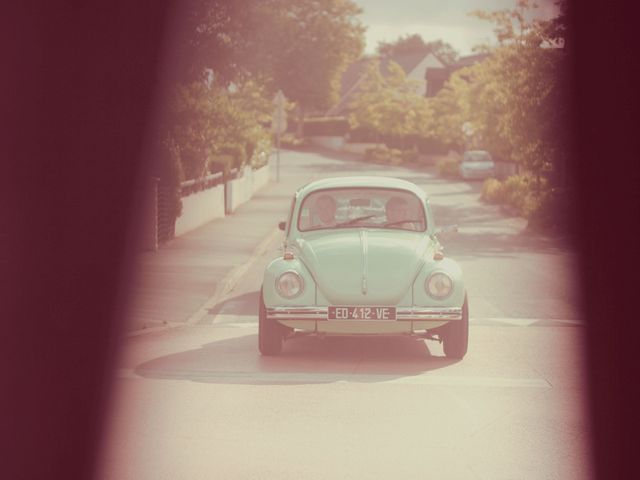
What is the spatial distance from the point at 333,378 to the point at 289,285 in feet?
3.80

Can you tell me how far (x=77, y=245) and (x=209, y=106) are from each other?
285 inches

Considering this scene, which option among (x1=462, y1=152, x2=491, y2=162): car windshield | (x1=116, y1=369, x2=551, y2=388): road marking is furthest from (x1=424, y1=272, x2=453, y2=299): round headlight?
(x1=462, y1=152, x2=491, y2=162): car windshield

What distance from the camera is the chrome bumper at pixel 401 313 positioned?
10914mm

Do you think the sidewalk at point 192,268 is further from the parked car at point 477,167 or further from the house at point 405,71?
the house at point 405,71

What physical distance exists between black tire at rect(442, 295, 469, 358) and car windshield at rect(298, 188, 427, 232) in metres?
1.52

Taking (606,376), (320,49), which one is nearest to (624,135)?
(606,376)

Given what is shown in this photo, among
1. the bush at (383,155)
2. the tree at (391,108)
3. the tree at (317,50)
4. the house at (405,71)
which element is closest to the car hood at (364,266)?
the bush at (383,155)

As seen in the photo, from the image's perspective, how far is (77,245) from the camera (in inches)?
766

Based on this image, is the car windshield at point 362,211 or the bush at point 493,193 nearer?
the car windshield at point 362,211

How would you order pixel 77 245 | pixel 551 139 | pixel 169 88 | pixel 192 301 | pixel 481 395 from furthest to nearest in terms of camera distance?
1. pixel 551 139
2. pixel 169 88
3. pixel 77 245
4. pixel 192 301
5. pixel 481 395

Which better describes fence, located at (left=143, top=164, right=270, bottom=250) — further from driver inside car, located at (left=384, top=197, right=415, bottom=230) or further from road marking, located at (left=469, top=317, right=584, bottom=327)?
driver inside car, located at (left=384, top=197, right=415, bottom=230)

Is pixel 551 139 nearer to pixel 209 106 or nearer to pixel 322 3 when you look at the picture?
pixel 209 106

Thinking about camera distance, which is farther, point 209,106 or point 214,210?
point 214,210

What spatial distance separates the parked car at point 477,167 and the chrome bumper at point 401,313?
4911 cm
